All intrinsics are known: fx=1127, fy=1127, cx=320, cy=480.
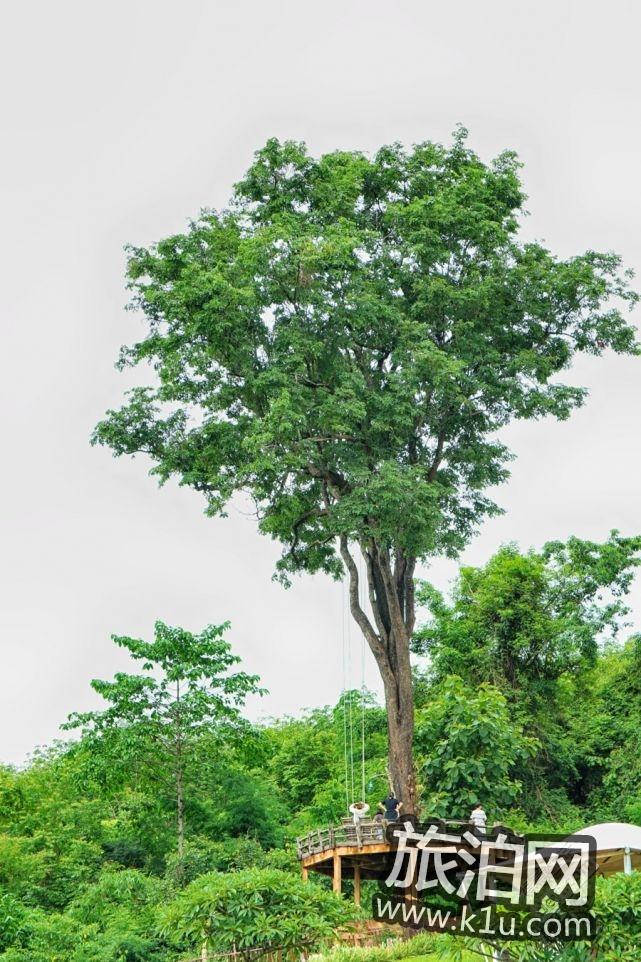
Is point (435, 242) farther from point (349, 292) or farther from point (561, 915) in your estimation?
point (561, 915)

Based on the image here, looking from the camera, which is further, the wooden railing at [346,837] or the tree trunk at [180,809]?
the tree trunk at [180,809]

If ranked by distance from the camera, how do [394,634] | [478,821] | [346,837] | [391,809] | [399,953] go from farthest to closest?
[394,634] → [346,837] → [391,809] → [399,953] → [478,821]

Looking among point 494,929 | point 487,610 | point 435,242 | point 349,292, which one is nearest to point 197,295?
point 349,292

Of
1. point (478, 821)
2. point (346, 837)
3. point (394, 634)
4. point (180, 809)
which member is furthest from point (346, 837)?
point (394, 634)

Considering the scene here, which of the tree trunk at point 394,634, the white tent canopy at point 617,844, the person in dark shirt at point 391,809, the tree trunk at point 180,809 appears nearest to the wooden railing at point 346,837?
the person in dark shirt at point 391,809

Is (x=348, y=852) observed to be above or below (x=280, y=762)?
below

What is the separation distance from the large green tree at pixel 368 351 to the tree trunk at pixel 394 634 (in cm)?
4

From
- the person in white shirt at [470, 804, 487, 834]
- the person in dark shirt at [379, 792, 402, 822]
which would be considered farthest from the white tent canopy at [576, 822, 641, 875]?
the person in dark shirt at [379, 792, 402, 822]

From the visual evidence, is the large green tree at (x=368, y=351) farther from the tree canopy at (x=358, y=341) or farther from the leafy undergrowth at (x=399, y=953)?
the leafy undergrowth at (x=399, y=953)

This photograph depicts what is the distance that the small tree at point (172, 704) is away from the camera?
23219 millimetres

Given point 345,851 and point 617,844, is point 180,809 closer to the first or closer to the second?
point 345,851

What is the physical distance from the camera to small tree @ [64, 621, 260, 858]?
914 inches

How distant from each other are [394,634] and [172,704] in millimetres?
5042

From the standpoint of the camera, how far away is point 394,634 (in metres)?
24.8
